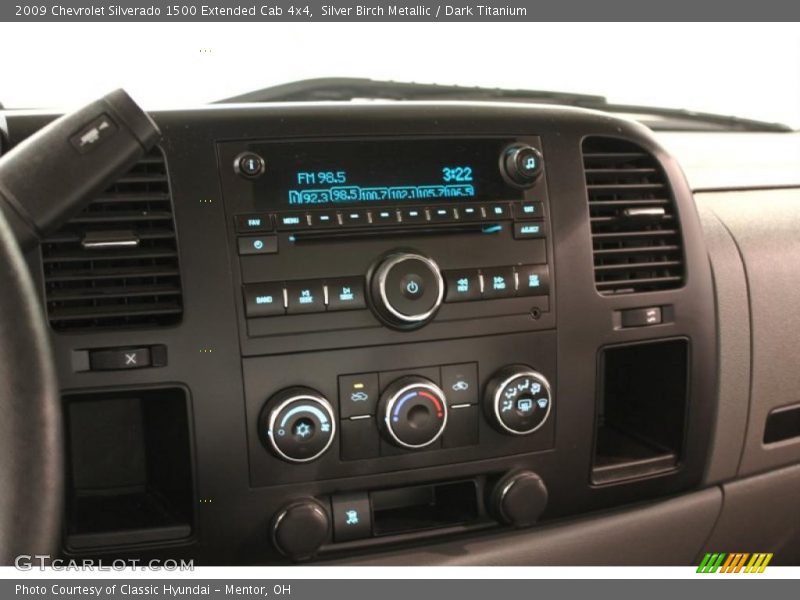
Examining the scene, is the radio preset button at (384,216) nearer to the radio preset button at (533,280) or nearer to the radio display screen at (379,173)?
the radio display screen at (379,173)

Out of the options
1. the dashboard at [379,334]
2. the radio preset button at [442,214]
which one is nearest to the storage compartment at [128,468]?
→ the dashboard at [379,334]

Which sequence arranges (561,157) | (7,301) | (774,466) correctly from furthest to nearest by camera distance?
(774,466) → (561,157) → (7,301)

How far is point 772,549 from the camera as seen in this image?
179 centimetres

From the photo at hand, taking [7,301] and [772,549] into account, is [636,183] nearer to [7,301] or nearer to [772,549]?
[772,549]

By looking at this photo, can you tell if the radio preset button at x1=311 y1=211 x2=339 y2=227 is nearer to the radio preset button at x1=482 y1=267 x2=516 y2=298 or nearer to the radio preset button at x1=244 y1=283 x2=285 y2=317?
the radio preset button at x1=244 y1=283 x2=285 y2=317

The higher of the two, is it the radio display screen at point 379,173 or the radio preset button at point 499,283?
the radio display screen at point 379,173

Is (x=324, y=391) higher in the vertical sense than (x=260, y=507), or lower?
higher

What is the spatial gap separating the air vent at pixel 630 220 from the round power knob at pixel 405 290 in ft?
0.99

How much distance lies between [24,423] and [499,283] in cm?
72

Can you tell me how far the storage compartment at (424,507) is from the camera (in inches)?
53.8

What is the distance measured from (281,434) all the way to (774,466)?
3.26ft

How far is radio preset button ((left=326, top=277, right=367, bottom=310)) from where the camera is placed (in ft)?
4.07

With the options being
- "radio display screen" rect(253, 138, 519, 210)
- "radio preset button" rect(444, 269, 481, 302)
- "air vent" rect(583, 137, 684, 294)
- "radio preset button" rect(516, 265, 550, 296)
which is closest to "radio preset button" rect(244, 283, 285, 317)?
"radio display screen" rect(253, 138, 519, 210)
